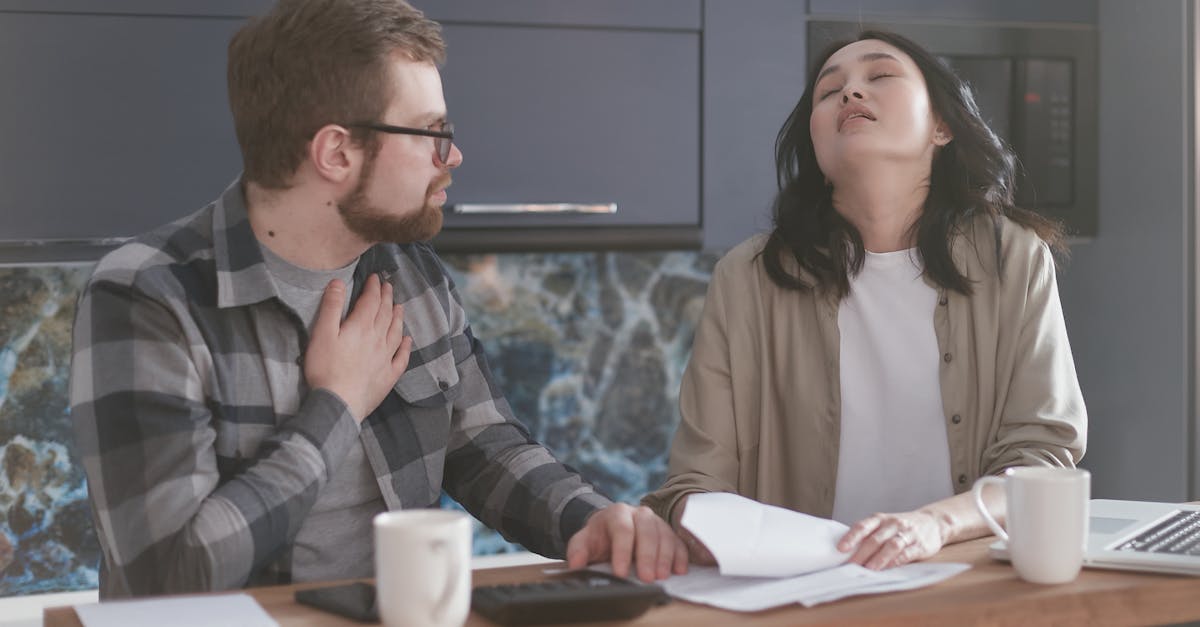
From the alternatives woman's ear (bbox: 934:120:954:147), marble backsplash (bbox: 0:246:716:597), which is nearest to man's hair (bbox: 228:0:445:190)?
woman's ear (bbox: 934:120:954:147)

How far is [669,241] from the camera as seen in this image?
2691 millimetres

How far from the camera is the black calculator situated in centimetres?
111

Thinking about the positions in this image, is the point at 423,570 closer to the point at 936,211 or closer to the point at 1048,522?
the point at 1048,522

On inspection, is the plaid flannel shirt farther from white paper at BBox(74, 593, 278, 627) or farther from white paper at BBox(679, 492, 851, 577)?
white paper at BBox(679, 492, 851, 577)

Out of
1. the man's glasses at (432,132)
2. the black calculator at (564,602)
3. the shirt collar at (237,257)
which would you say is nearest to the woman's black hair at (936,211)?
the man's glasses at (432,132)

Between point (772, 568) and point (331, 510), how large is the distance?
23.6 inches

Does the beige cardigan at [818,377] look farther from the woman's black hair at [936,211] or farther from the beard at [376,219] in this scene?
the beard at [376,219]

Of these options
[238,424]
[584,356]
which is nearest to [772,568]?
[238,424]

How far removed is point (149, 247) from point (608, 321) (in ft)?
5.67

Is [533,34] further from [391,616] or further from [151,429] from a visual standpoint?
[391,616]

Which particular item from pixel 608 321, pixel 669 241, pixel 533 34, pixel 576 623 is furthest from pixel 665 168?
pixel 576 623

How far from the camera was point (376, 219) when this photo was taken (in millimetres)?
1643

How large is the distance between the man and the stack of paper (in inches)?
2.2

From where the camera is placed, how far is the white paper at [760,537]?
1253 mm
